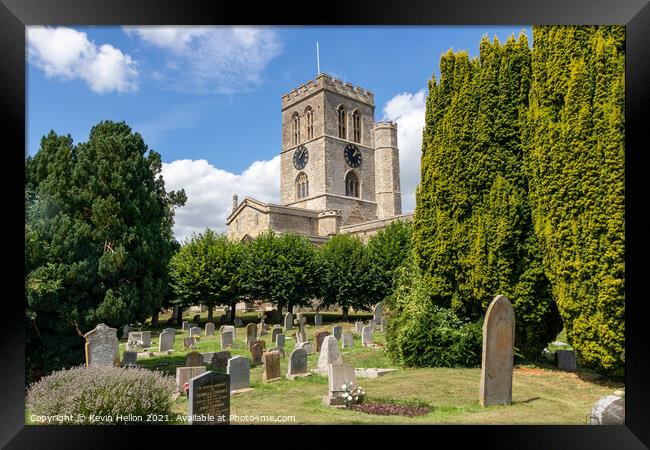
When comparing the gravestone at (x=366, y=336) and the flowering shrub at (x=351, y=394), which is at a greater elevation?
the flowering shrub at (x=351, y=394)

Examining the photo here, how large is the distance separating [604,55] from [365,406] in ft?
21.4

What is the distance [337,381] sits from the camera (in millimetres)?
6930

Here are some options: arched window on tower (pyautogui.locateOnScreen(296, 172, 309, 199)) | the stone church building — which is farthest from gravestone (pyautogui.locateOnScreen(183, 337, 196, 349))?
arched window on tower (pyautogui.locateOnScreen(296, 172, 309, 199))

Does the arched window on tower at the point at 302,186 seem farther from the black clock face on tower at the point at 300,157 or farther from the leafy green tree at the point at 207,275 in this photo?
the leafy green tree at the point at 207,275

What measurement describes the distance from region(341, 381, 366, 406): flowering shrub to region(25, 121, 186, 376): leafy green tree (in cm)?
467

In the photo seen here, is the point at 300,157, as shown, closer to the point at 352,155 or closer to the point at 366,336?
the point at 352,155

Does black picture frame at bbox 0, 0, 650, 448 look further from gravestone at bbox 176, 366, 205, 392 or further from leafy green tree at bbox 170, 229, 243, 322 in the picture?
leafy green tree at bbox 170, 229, 243, 322

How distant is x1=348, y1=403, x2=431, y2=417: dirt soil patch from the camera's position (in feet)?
20.6

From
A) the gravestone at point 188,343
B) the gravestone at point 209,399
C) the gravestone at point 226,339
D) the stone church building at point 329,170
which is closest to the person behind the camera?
the gravestone at point 209,399

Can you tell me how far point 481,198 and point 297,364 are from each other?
17.5 feet

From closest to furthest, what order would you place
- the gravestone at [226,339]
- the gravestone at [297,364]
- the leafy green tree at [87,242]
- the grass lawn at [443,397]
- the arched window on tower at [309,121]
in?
the grass lawn at [443,397], the leafy green tree at [87,242], the gravestone at [297,364], the gravestone at [226,339], the arched window on tower at [309,121]

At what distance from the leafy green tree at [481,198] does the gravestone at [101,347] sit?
6595 millimetres

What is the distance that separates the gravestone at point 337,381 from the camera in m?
6.84

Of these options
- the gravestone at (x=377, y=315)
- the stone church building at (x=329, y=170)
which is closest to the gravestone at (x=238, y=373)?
the gravestone at (x=377, y=315)
